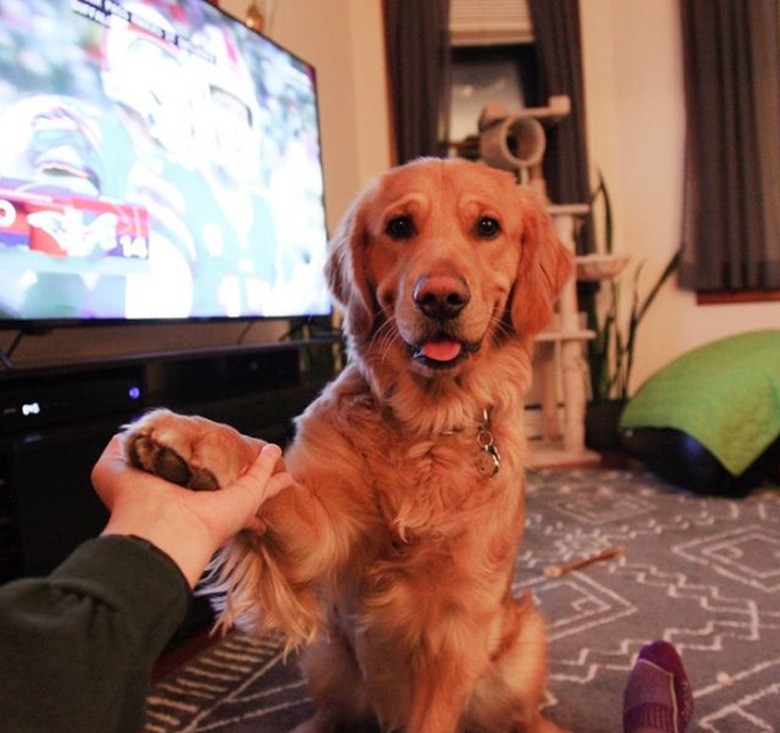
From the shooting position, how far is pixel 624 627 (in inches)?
69.0

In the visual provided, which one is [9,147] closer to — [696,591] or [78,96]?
[78,96]

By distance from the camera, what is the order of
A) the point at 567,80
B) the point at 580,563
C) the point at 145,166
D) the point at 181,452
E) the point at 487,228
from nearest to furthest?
the point at 181,452 → the point at 487,228 → the point at 145,166 → the point at 580,563 → the point at 567,80

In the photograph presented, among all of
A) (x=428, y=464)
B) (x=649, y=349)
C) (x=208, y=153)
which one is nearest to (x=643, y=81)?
(x=649, y=349)

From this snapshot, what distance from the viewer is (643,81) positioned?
13.6 feet

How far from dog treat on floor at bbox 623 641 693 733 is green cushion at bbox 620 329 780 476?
1.63m

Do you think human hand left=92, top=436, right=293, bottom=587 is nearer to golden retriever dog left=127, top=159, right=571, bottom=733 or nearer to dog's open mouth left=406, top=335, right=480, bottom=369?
golden retriever dog left=127, top=159, right=571, bottom=733

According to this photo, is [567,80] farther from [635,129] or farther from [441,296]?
[441,296]

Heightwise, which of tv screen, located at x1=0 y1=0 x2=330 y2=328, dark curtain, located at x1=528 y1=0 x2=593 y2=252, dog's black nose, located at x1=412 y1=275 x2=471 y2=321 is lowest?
dog's black nose, located at x1=412 y1=275 x2=471 y2=321

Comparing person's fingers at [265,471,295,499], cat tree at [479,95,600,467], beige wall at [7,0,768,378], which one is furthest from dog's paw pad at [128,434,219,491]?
beige wall at [7,0,768,378]

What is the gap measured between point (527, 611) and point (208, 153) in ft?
4.98

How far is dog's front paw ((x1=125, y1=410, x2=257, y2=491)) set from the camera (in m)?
0.70

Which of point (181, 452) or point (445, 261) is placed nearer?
point (181, 452)

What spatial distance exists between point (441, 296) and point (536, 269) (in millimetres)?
342

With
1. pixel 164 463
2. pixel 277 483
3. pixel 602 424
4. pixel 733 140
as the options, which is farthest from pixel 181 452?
pixel 733 140
